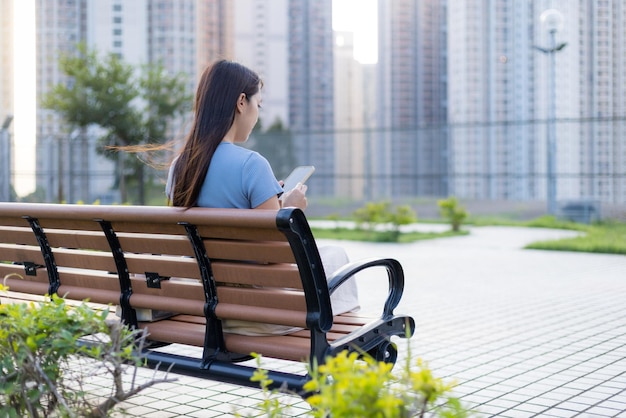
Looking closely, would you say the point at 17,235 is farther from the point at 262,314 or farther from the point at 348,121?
the point at 348,121

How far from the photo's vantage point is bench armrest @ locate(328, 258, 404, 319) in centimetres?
364

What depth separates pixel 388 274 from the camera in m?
4.14

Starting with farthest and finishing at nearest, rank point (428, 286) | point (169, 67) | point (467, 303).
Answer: point (169, 67)
point (428, 286)
point (467, 303)

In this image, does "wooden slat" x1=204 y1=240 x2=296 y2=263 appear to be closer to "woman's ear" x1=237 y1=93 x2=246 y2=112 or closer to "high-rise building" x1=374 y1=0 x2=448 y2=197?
"woman's ear" x1=237 y1=93 x2=246 y2=112

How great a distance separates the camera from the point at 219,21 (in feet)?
242

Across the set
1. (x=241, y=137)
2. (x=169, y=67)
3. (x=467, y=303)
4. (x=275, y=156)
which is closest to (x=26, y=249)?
(x=241, y=137)

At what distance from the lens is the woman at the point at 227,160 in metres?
3.86

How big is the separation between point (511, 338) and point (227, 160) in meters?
3.34

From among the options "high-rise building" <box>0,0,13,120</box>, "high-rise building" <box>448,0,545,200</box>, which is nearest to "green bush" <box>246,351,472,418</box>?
"high-rise building" <box>0,0,13,120</box>

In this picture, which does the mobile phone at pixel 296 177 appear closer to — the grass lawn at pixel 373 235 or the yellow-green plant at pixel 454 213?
the grass lawn at pixel 373 235

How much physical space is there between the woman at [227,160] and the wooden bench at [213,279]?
0.16 m

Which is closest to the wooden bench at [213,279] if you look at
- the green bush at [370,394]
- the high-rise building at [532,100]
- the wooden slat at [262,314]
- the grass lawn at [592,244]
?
the wooden slat at [262,314]

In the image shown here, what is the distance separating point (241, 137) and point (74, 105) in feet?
83.7

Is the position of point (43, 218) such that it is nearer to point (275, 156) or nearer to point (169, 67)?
point (275, 156)
